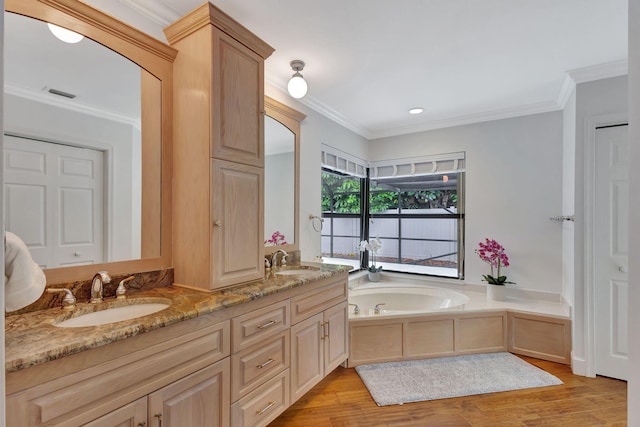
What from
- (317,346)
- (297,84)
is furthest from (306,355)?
(297,84)

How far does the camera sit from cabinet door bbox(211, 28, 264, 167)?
1.61 meters

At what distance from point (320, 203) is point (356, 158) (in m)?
1.01

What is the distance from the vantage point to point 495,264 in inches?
128

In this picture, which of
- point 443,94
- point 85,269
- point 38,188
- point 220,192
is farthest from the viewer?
point 443,94

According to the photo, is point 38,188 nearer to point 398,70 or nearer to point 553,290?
point 398,70

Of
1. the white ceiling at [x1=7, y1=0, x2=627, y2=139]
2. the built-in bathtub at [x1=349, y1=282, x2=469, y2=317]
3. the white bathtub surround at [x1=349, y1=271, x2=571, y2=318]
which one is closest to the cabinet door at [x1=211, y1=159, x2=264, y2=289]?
the white ceiling at [x1=7, y1=0, x2=627, y2=139]

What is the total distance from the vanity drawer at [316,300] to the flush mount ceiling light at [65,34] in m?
1.70

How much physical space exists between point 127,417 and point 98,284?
0.62 metres

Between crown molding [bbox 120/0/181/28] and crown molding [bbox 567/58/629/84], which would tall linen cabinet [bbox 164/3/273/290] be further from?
crown molding [bbox 567/58/629/84]

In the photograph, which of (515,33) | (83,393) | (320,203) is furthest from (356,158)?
(83,393)

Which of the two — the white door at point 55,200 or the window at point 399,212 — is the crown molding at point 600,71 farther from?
the white door at point 55,200

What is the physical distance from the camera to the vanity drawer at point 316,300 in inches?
73.0

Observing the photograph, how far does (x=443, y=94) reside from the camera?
2869mm

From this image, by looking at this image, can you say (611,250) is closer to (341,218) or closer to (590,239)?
(590,239)
